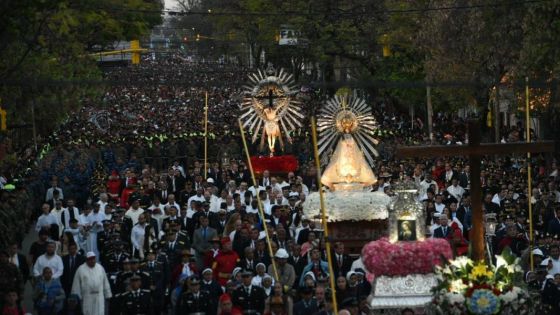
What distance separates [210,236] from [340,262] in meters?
2.77

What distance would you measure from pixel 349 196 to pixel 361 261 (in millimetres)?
5633

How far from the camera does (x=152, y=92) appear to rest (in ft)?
348

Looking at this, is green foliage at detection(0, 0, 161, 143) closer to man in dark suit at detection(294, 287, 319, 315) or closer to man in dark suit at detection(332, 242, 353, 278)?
man in dark suit at detection(294, 287, 319, 315)

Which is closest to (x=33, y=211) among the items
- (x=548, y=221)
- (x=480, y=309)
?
(x=548, y=221)

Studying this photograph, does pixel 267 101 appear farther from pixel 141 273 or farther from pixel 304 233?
pixel 141 273

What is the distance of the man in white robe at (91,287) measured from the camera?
23.4 m

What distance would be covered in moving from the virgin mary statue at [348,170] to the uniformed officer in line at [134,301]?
8.51m

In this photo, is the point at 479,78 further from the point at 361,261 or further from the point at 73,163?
the point at 361,261

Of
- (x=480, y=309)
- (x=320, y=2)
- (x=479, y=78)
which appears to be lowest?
(x=480, y=309)

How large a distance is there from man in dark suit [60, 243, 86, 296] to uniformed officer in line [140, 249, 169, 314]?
102cm

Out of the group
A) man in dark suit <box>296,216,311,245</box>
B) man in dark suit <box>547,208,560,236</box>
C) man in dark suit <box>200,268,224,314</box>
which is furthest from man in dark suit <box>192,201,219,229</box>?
man in dark suit <box>547,208,560,236</box>

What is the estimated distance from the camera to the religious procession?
21172 millimetres

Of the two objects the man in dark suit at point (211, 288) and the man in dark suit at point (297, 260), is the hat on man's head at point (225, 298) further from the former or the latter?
the man in dark suit at point (297, 260)

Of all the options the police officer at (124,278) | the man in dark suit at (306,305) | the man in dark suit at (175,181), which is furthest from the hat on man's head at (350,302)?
the man in dark suit at (175,181)
